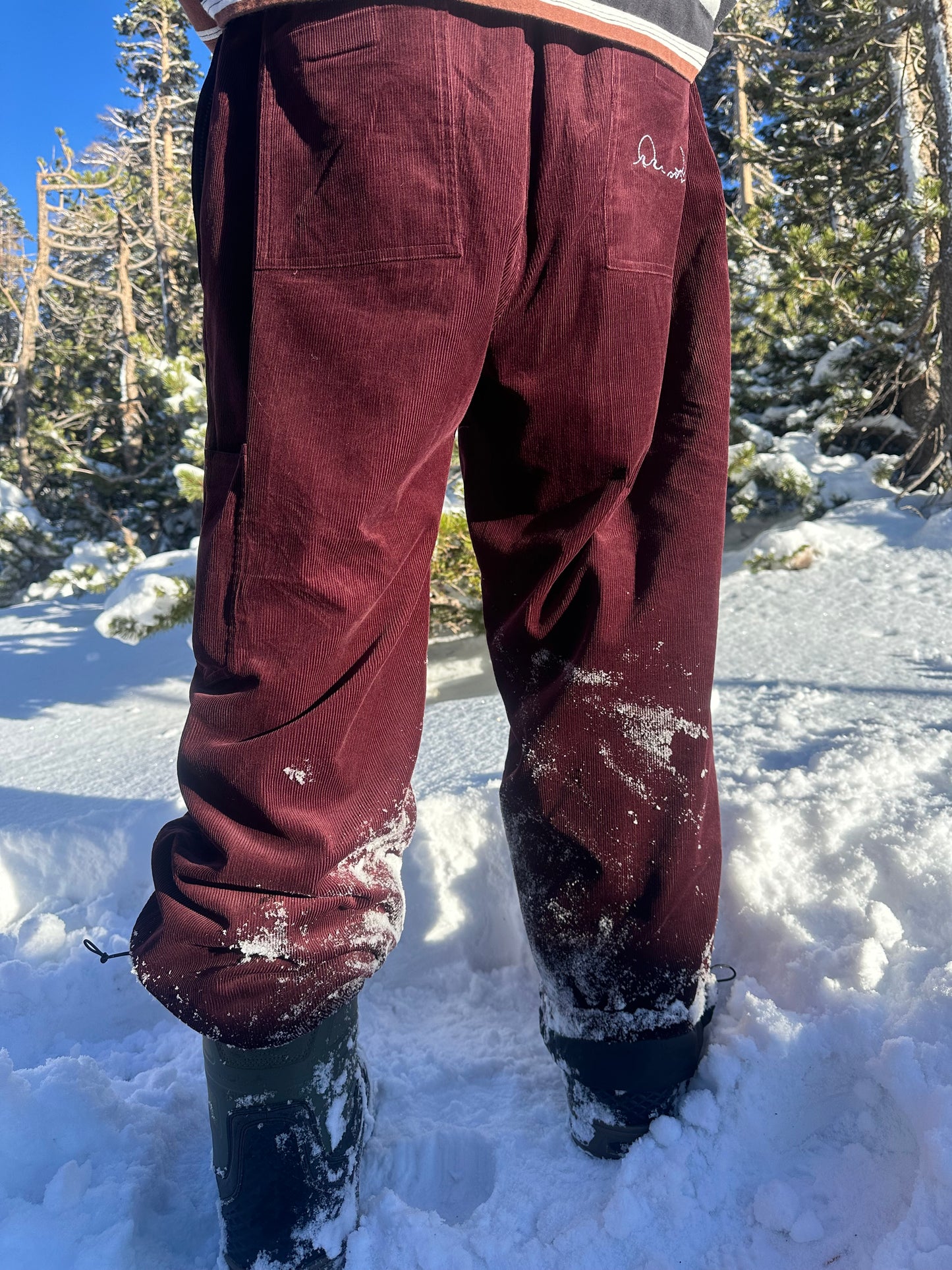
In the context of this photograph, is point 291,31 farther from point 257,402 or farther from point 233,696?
point 233,696

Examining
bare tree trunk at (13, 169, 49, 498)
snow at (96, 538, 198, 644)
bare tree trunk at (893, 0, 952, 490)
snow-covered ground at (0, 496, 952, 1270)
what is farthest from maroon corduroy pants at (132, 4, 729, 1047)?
bare tree trunk at (13, 169, 49, 498)

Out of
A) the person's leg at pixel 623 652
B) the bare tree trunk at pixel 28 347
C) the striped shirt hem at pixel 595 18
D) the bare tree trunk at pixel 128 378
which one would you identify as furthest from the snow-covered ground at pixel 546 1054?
the bare tree trunk at pixel 28 347

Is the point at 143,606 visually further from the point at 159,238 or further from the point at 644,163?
the point at 159,238

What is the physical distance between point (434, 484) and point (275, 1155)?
2.12ft

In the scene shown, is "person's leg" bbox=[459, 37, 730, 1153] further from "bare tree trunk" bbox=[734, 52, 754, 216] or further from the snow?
"bare tree trunk" bbox=[734, 52, 754, 216]

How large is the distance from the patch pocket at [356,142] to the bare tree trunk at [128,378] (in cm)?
1045

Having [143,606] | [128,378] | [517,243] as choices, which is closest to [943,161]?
[143,606]

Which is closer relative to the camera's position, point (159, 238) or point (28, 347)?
point (159, 238)

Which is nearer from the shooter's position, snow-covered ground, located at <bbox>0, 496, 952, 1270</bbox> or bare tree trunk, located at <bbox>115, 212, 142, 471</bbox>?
snow-covered ground, located at <bbox>0, 496, 952, 1270</bbox>

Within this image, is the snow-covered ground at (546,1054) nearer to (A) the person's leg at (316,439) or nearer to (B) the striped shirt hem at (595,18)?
(A) the person's leg at (316,439)

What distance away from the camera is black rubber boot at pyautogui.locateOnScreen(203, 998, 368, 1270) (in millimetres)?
774

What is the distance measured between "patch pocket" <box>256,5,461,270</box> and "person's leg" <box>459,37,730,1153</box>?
0.17m

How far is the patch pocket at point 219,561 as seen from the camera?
2.27ft

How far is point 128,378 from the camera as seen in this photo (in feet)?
33.7
